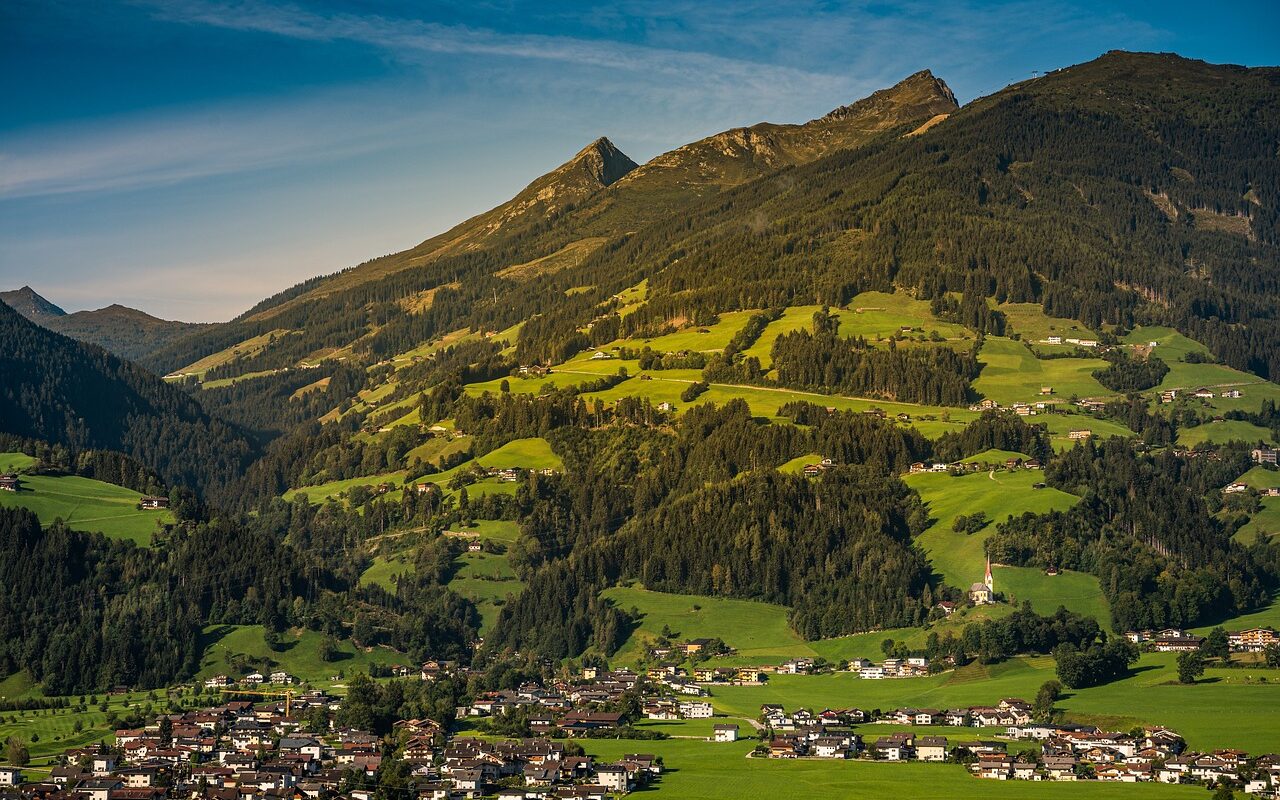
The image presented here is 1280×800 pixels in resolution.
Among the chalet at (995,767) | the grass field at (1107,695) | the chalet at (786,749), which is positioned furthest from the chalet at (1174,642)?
the chalet at (786,749)

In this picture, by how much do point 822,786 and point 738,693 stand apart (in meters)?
38.7

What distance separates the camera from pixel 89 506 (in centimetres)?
18362

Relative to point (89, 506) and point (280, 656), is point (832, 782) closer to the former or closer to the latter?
point (280, 656)

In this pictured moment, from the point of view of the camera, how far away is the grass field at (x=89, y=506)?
175750mm

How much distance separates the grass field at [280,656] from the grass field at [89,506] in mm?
20668

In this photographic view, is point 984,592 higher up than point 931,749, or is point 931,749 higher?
point 984,592

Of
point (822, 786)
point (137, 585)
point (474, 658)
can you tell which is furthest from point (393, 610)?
point (822, 786)

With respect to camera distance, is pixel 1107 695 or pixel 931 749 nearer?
pixel 931 749

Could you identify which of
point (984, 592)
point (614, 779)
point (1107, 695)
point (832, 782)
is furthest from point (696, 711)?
point (984, 592)

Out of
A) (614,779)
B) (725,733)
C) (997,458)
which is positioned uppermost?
(997,458)

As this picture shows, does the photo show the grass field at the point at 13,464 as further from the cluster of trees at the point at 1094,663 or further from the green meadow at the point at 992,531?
the cluster of trees at the point at 1094,663

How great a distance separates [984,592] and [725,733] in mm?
45520

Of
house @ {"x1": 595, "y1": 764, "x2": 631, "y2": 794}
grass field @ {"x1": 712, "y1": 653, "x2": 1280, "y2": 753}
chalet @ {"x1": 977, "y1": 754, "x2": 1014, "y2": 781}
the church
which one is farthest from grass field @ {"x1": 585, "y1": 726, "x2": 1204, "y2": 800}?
the church

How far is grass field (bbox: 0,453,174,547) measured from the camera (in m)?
176
